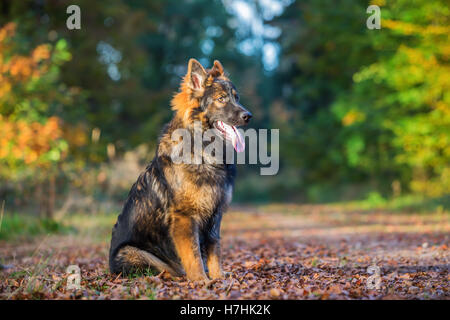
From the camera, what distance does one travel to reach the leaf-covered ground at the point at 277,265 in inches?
157

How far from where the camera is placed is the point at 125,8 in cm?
1950

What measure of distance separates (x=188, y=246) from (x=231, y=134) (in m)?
1.38

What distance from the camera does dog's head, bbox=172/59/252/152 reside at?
5020mm

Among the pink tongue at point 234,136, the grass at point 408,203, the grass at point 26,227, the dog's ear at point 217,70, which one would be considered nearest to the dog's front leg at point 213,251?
the pink tongue at point 234,136

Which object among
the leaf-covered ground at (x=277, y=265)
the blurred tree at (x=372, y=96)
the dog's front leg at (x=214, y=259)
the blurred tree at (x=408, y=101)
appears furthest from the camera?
the blurred tree at (x=372, y=96)

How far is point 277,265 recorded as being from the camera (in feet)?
19.2

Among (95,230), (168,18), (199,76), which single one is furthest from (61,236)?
(168,18)

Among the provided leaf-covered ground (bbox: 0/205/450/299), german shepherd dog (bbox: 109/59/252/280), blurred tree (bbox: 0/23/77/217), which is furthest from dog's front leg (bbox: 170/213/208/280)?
blurred tree (bbox: 0/23/77/217)

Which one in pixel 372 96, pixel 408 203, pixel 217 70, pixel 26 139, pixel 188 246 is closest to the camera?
pixel 188 246

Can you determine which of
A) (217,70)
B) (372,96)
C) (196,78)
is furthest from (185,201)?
(372,96)

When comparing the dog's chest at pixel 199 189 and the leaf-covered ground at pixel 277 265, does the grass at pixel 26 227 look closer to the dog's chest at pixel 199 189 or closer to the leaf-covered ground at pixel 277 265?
the leaf-covered ground at pixel 277 265

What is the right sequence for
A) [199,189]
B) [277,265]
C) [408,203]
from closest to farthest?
[199,189]
[277,265]
[408,203]

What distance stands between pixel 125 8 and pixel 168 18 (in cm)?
1410

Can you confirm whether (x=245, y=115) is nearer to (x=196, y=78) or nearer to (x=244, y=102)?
(x=196, y=78)
